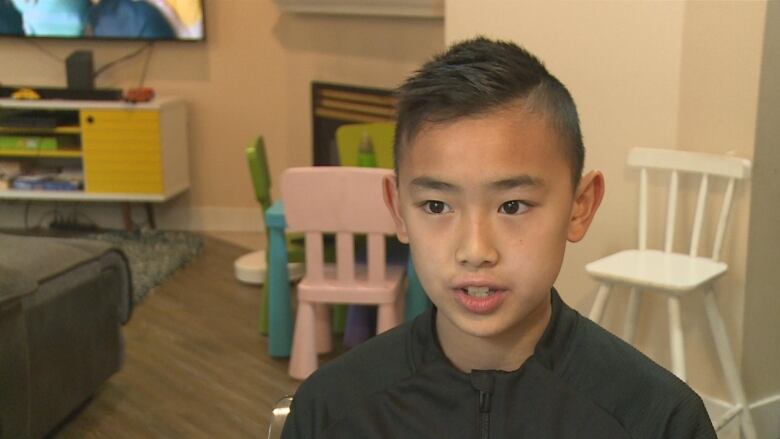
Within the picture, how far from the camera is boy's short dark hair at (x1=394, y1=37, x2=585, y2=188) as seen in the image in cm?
100

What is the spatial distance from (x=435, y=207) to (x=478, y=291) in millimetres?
93

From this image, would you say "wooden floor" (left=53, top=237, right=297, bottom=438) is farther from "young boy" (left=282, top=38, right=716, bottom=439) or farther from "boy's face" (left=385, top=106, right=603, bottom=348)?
"boy's face" (left=385, top=106, right=603, bottom=348)

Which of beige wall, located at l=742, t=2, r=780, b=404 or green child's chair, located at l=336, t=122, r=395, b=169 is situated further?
green child's chair, located at l=336, t=122, r=395, b=169

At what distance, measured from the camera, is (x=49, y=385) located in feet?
8.91

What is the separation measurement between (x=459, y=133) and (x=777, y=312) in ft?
7.03

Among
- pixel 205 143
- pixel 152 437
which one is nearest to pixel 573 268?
pixel 152 437

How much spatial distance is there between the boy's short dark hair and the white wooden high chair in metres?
1.50

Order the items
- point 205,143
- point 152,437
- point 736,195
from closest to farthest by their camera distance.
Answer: point 736,195
point 152,437
point 205,143

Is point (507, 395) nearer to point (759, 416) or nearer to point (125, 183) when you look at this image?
point (759, 416)

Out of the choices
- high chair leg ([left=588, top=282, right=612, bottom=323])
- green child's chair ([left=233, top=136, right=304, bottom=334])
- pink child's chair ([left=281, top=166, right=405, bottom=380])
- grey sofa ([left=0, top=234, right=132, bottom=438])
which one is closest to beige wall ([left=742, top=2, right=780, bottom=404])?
high chair leg ([left=588, top=282, right=612, bottom=323])

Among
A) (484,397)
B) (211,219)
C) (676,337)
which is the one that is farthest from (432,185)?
(211,219)

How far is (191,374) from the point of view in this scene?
337cm

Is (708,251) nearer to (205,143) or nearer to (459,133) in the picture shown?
(459,133)

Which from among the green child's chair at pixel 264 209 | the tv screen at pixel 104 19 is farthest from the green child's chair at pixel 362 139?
the tv screen at pixel 104 19
